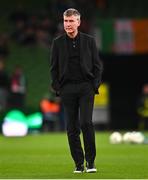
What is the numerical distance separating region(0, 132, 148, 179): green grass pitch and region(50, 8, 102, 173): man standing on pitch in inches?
19.9

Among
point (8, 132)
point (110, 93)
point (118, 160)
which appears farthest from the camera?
point (110, 93)

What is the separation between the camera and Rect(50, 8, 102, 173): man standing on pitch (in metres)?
11.4

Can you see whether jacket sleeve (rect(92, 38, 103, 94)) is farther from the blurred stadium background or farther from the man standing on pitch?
the blurred stadium background

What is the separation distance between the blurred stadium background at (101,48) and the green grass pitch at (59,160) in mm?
9180

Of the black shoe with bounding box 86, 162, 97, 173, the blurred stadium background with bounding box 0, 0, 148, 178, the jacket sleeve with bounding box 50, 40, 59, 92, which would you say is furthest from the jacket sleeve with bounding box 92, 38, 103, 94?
the blurred stadium background with bounding box 0, 0, 148, 178

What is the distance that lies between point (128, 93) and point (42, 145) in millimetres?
13589

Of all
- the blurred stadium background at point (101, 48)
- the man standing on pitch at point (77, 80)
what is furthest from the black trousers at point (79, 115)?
the blurred stadium background at point (101, 48)

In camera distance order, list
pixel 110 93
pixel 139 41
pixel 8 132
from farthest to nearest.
→ pixel 110 93, pixel 139 41, pixel 8 132

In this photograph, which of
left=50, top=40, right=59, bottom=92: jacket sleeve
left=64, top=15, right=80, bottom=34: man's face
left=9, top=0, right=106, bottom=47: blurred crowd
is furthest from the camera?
left=9, top=0, right=106, bottom=47: blurred crowd

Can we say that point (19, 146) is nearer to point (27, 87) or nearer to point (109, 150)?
point (109, 150)

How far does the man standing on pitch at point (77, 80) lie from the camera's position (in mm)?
11359

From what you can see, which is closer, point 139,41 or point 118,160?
point 118,160

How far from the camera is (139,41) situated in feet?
100.0

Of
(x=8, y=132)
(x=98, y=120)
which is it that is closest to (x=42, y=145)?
(x=8, y=132)
